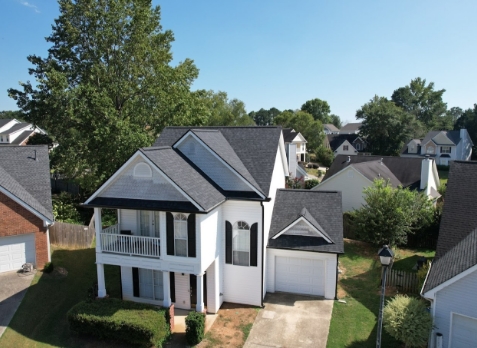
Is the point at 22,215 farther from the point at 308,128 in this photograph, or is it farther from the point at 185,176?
the point at 308,128

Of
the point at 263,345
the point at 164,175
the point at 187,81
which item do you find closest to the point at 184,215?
the point at 164,175

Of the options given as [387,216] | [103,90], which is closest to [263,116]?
[103,90]

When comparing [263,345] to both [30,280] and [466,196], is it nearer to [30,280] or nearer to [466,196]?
[466,196]

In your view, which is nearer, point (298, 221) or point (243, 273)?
point (243, 273)

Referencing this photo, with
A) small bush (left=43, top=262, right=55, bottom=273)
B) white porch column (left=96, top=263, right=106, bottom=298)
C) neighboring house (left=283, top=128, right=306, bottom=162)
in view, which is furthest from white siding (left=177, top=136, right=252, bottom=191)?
neighboring house (left=283, top=128, right=306, bottom=162)

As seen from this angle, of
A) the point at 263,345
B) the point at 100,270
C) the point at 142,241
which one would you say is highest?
the point at 142,241

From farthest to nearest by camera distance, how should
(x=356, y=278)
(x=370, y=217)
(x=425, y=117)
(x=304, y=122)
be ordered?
(x=425, y=117) < (x=304, y=122) < (x=370, y=217) < (x=356, y=278)
